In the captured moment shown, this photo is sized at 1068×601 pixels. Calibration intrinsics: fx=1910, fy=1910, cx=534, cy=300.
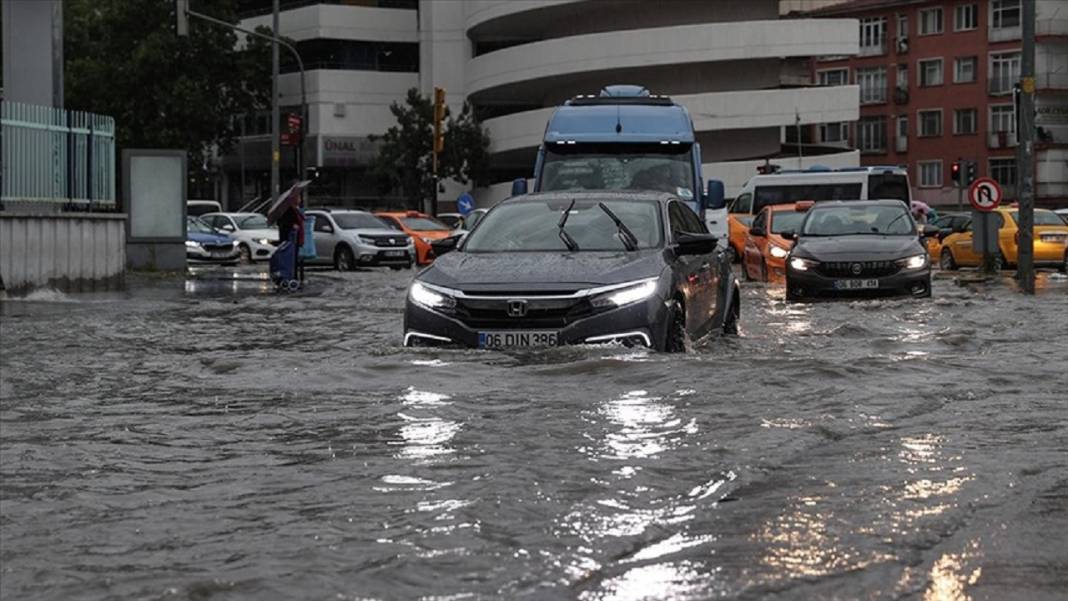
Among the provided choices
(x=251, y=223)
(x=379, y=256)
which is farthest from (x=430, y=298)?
(x=251, y=223)

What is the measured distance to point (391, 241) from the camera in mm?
42531

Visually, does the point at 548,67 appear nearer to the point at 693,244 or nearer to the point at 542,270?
the point at 693,244

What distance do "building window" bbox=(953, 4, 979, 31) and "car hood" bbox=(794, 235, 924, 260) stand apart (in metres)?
67.0

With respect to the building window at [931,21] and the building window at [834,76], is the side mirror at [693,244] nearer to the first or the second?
the building window at [931,21]

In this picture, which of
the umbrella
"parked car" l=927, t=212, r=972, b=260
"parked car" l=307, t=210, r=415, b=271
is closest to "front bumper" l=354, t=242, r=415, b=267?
"parked car" l=307, t=210, r=415, b=271

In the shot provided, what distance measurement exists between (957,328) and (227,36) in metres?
57.0

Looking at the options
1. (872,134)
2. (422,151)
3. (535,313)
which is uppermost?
(872,134)

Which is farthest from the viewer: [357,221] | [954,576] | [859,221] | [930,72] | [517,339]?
[930,72]

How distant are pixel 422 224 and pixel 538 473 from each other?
39.0 metres

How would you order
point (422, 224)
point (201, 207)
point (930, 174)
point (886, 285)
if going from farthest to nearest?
point (930, 174) < point (201, 207) < point (422, 224) < point (886, 285)

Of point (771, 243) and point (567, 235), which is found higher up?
point (567, 235)

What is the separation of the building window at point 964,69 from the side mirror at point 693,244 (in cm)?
7681

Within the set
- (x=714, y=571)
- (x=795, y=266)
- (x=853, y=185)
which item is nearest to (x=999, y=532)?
(x=714, y=571)

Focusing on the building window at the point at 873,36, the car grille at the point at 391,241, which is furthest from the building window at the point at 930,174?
the car grille at the point at 391,241
